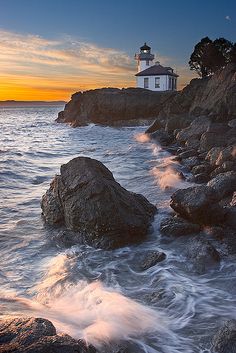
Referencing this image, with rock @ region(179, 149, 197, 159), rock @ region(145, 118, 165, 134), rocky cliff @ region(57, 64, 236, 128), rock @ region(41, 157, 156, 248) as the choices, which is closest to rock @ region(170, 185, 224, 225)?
rock @ region(41, 157, 156, 248)

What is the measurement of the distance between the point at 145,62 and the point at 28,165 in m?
48.5

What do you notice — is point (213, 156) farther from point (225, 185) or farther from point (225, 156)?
point (225, 185)

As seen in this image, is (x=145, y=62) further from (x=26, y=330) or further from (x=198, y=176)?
(x=26, y=330)

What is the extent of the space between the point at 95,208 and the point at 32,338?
5.34 meters

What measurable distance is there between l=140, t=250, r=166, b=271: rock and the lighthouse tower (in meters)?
62.0

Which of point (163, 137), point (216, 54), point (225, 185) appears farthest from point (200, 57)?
point (225, 185)

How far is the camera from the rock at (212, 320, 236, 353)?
5.09m

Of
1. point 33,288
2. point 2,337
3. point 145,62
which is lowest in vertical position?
point 33,288

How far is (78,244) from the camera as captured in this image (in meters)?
9.59

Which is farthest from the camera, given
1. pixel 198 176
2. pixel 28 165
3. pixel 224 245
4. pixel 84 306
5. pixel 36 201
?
pixel 28 165

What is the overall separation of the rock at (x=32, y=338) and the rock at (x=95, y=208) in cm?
463

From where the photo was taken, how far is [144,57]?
6706 cm

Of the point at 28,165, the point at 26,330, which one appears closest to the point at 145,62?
the point at 28,165

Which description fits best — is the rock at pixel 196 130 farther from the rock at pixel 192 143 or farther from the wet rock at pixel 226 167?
the wet rock at pixel 226 167
